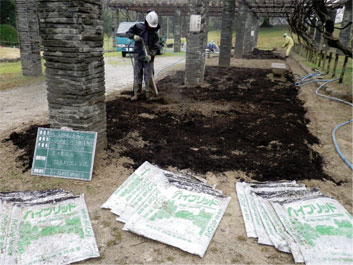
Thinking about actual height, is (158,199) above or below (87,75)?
below

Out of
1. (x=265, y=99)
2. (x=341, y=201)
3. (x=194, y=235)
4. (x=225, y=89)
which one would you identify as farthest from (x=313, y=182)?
(x=225, y=89)

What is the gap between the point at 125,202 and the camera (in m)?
2.91

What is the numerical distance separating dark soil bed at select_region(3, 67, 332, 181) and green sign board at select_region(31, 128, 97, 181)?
0.35 m

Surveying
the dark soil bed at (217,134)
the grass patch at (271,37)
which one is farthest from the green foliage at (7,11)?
the grass patch at (271,37)

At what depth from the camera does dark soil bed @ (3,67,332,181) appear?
3822 mm

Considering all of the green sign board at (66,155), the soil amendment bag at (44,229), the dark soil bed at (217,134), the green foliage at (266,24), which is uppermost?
the green foliage at (266,24)

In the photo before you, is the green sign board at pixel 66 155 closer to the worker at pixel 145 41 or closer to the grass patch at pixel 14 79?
the worker at pixel 145 41

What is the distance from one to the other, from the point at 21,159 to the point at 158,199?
2.00m

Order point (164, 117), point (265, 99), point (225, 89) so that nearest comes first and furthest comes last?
point (164, 117)
point (265, 99)
point (225, 89)

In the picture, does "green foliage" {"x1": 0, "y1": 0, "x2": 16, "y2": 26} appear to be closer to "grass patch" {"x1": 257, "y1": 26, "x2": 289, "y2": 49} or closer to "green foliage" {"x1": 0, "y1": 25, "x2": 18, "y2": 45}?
"green foliage" {"x1": 0, "y1": 25, "x2": 18, "y2": 45}

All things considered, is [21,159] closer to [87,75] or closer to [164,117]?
[87,75]

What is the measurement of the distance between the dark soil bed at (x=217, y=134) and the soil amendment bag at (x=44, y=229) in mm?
899

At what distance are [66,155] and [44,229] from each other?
3.44ft

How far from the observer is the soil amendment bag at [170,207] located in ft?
8.04
